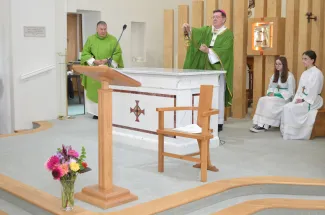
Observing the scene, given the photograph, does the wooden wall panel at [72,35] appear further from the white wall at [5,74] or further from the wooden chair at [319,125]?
the wooden chair at [319,125]

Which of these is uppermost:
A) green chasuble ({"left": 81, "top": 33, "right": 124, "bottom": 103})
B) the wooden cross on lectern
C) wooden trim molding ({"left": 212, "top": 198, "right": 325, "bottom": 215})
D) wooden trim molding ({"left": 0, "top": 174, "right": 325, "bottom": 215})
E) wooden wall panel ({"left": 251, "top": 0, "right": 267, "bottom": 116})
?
green chasuble ({"left": 81, "top": 33, "right": 124, "bottom": 103})

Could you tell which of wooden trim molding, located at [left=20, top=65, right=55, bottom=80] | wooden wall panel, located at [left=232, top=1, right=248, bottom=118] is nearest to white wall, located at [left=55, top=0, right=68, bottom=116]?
wooden trim molding, located at [left=20, top=65, right=55, bottom=80]

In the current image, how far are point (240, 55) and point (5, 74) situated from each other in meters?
4.08

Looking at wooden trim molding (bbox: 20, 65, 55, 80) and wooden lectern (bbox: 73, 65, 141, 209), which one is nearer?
wooden lectern (bbox: 73, 65, 141, 209)

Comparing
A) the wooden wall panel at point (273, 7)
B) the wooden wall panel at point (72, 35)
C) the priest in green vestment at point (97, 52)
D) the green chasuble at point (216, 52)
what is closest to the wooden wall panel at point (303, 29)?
the wooden wall panel at point (273, 7)

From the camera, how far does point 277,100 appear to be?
732cm

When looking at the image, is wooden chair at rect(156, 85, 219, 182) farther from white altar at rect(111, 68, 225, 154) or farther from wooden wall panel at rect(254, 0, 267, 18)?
wooden wall panel at rect(254, 0, 267, 18)

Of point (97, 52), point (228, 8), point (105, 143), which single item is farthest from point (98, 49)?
point (105, 143)

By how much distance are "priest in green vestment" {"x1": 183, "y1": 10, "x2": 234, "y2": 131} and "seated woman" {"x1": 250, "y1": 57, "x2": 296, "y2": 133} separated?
53cm

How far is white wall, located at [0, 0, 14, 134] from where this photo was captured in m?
7.99

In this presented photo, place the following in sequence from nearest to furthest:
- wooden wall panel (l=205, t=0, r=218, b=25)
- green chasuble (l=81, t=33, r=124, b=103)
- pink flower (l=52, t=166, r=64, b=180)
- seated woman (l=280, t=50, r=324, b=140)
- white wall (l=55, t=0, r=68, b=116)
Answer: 1. pink flower (l=52, t=166, r=64, b=180)
2. seated woman (l=280, t=50, r=324, b=140)
3. green chasuble (l=81, t=33, r=124, b=103)
4. white wall (l=55, t=0, r=68, b=116)
5. wooden wall panel (l=205, t=0, r=218, b=25)

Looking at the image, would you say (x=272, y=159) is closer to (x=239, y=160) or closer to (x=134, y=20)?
(x=239, y=160)

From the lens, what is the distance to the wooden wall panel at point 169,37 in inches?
376

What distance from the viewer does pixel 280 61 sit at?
7297 mm
